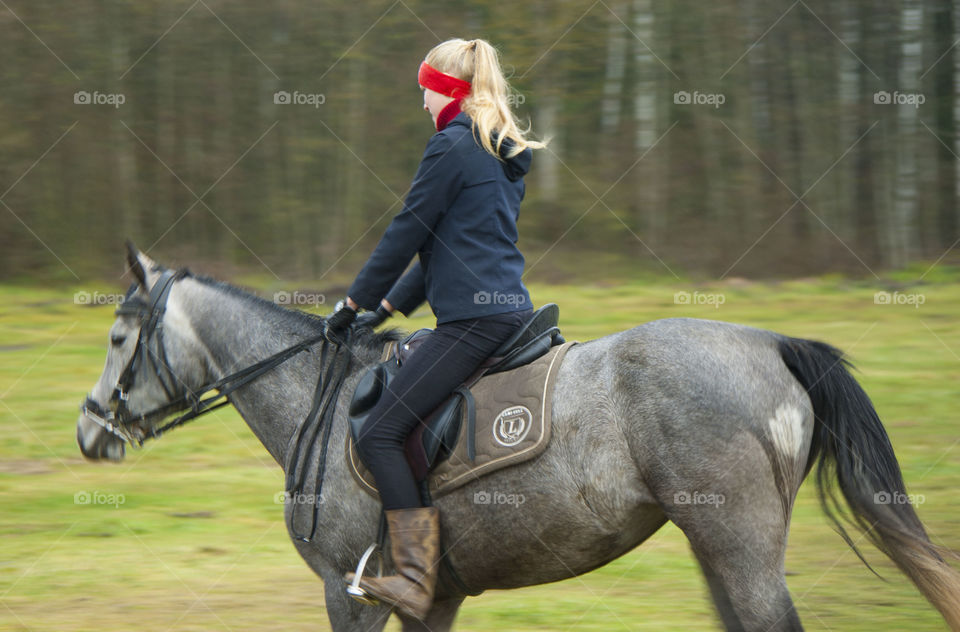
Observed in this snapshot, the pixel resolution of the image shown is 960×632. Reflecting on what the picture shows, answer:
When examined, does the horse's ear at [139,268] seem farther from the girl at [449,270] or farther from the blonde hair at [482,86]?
the blonde hair at [482,86]

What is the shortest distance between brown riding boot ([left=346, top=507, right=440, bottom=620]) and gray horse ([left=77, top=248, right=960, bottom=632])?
0.09 metres

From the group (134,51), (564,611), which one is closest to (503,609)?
(564,611)

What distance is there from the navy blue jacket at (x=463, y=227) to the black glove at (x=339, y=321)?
0.26m

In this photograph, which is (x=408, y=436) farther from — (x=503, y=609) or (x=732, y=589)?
(x=503, y=609)

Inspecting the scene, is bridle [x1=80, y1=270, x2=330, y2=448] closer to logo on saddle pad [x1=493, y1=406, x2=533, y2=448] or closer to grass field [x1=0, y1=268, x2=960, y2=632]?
logo on saddle pad [x1=493, y1=406, x2=533, y2=448]

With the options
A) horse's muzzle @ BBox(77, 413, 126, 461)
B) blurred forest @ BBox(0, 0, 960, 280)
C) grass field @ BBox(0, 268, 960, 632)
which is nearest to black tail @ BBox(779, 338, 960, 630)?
grass field @ BBox(0, 268, 960, 632)

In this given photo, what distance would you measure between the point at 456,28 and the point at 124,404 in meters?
12.2

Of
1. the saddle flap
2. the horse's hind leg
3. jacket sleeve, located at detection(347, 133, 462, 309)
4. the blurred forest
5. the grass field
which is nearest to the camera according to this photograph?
the horse's hind leg

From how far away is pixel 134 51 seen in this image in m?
15.4

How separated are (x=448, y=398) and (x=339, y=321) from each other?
21.3 inches

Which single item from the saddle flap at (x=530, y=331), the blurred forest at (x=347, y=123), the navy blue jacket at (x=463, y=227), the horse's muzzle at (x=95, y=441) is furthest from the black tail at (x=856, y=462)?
the blurred forest at (x=347, y=123)

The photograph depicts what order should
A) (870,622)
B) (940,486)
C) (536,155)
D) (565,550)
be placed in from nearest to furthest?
→ (565,550)
(870,622)
(940,486)
(536,155)

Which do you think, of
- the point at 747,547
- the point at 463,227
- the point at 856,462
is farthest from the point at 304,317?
the point at 856,462

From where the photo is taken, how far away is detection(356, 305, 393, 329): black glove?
4.02 metres
